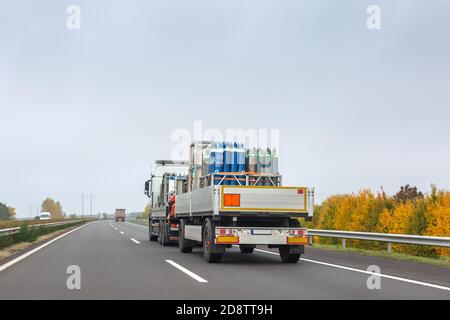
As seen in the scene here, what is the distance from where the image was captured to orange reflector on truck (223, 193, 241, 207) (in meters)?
12.6

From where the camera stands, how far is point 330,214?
110ft

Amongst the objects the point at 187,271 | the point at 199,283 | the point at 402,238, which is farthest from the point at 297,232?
the point at 199,283

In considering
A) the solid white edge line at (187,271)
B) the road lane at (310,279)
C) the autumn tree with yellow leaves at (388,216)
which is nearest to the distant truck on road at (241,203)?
the road lane at (310,279)

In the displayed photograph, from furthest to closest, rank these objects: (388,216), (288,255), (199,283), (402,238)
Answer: (388,216)
(402,238)
(288,255)
(199,283)

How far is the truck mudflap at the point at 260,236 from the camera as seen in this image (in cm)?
1273

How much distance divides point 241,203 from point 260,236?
957 mm

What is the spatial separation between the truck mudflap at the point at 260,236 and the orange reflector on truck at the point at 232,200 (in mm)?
598

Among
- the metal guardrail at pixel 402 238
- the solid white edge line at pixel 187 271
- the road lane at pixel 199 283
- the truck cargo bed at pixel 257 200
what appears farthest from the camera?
the metal guardrail at pixel 402 238

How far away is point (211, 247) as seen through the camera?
13039 mm

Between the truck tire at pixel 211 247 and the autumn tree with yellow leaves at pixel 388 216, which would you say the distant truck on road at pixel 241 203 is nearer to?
the truck tire at pixel 211 247

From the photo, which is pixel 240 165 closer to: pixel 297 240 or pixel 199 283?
pixel 297 240
